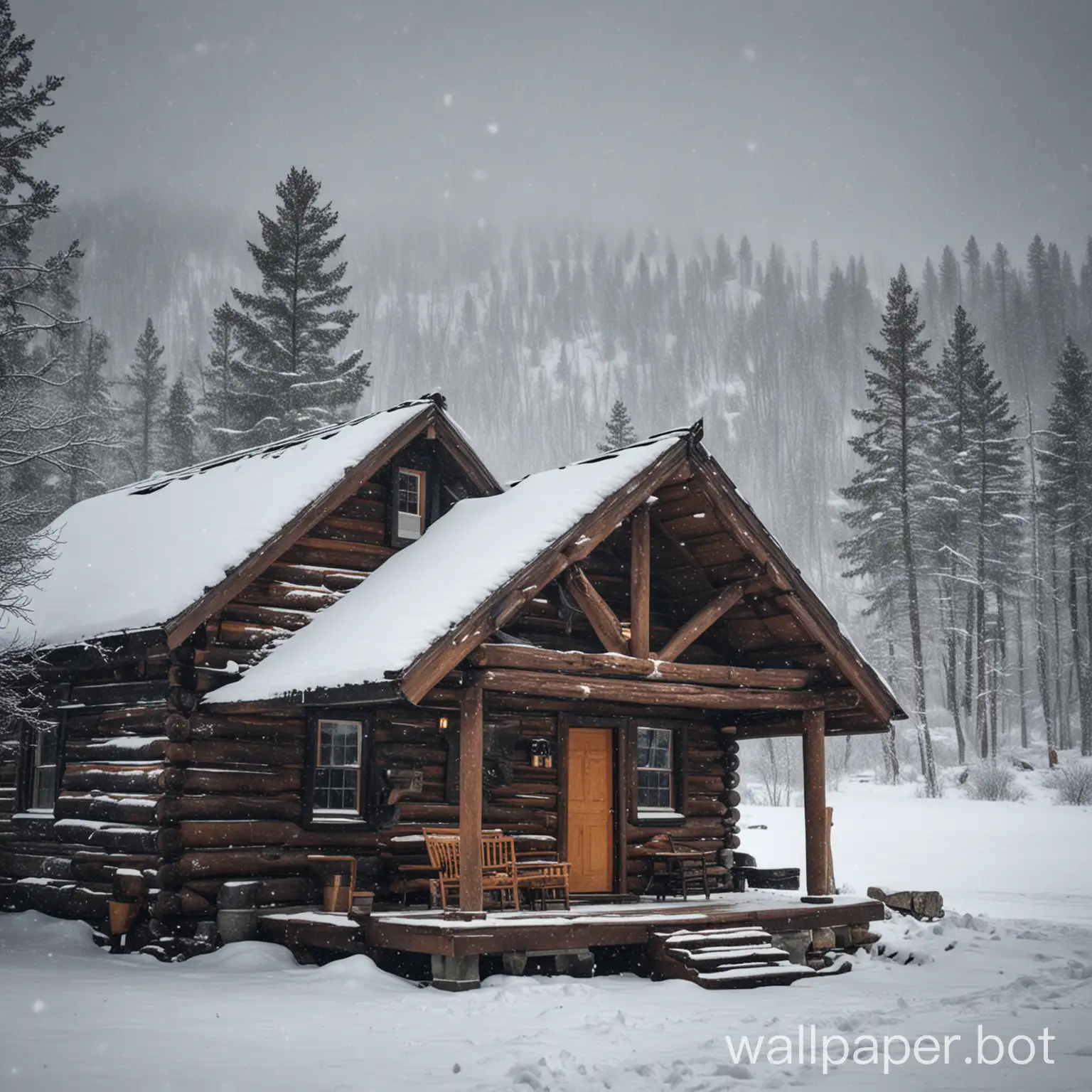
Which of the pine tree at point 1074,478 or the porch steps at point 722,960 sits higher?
the pine tree at point 1074,478

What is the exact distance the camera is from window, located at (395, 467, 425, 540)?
18297 mm

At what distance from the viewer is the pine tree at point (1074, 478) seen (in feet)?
175

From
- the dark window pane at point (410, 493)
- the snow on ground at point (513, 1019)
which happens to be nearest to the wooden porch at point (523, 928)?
the snow on ground at point (513, 1019)

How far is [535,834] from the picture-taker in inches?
691

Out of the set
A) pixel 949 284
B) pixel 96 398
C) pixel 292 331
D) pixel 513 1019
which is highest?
pixel 949 284

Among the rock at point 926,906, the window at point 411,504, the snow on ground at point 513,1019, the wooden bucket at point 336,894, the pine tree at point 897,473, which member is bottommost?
the snow on ground at point 513,1019

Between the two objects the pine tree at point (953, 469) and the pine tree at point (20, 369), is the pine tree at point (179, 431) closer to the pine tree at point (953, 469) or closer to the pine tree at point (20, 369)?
the pine tree at point (20, 369)

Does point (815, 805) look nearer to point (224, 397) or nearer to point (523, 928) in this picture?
point (523, 928)

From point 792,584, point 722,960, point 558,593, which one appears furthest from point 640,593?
point 722,960

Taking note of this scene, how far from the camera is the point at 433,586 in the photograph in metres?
14.7

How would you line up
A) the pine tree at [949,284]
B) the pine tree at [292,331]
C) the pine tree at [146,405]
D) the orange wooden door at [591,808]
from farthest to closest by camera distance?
the pine tree at [949,284], the pine tree at [146,405], the pine tree at [292,331], the orange wooden door at [591,808]

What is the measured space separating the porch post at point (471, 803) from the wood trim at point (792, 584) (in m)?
4.17

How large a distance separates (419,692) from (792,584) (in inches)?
230

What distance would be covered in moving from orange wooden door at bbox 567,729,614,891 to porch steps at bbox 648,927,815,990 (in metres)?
3.65
